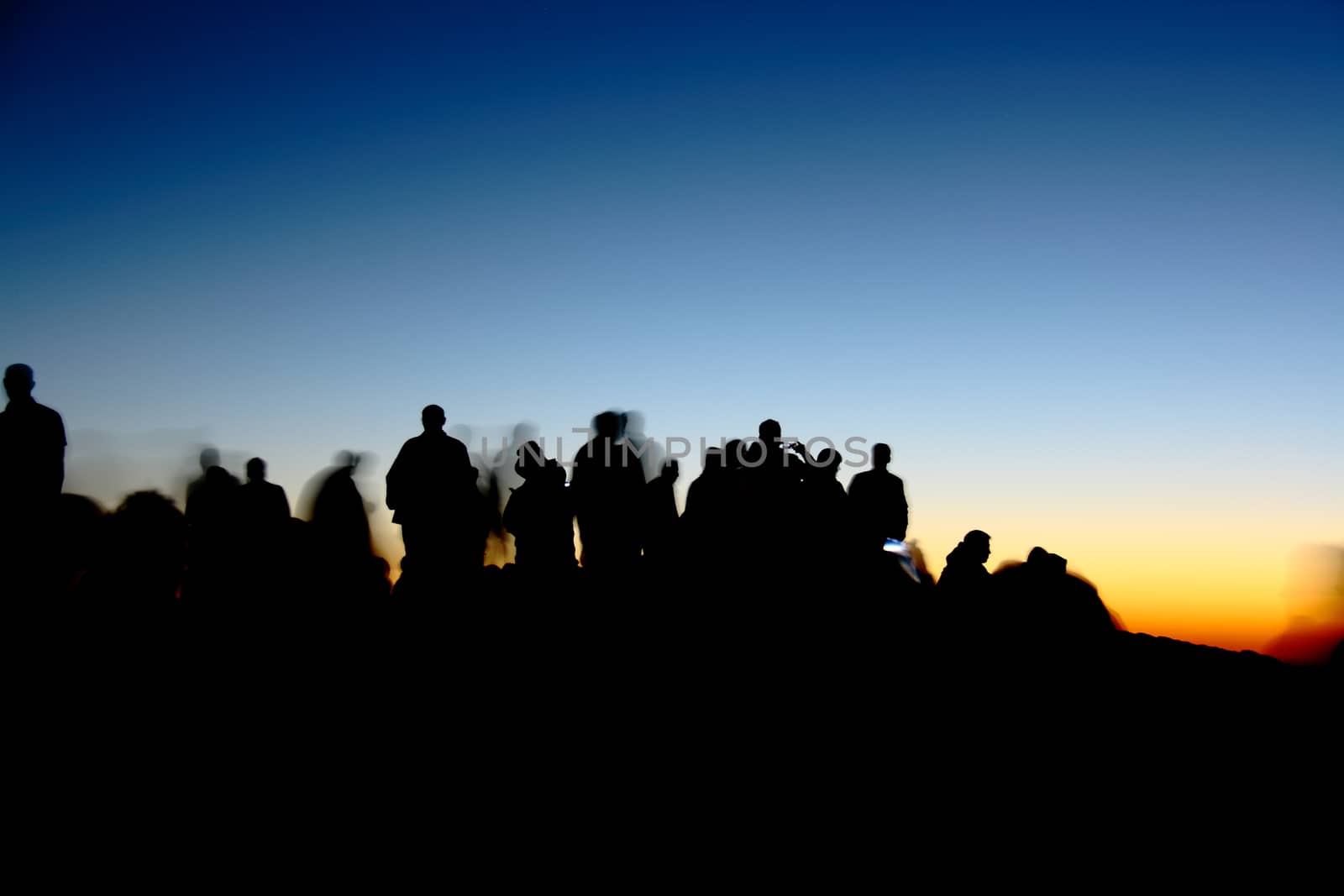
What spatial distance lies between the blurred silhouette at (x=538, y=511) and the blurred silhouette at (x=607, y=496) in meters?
0.30

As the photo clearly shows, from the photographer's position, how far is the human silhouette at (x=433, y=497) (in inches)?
347

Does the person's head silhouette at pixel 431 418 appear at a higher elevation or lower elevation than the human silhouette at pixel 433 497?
higher

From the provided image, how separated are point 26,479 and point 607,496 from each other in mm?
5354

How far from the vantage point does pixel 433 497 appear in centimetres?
884

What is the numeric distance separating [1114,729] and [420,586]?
Answer: 21.3 feet

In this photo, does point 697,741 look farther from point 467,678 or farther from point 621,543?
point 621,543

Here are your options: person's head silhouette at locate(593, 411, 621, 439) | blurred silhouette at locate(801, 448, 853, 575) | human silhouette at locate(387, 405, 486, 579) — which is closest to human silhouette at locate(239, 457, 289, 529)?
human silhouette at locate(387, 405, 486, 579)

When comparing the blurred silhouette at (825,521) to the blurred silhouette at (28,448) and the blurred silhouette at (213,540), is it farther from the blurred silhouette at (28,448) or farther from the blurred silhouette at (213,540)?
the blurred silhouette at (28,448)

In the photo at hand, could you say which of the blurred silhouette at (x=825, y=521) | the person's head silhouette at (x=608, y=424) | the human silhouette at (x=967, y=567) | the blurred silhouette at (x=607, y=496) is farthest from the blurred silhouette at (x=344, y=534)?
the human silhouette at (x=967, y=567)

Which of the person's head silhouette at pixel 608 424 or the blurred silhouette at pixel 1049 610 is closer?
the blurred silhouette at pixel 1049 610

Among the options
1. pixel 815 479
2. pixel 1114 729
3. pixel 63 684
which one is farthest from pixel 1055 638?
pixel 63 684

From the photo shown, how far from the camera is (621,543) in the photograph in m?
9.66

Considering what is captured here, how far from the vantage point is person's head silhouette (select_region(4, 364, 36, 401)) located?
280 inches

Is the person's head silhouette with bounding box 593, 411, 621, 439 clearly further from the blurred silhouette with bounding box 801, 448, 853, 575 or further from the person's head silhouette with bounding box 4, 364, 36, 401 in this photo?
the person's head silhouette with bounding box 4, 364, 36, 401
